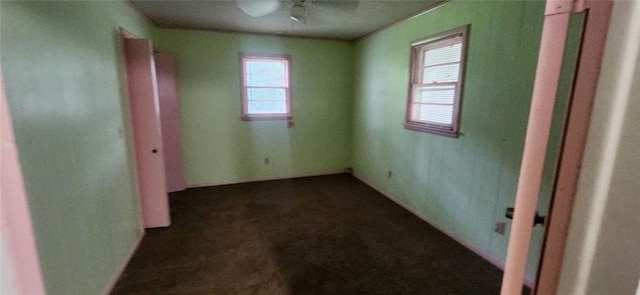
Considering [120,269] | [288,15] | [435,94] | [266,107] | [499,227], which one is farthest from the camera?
[266,107]

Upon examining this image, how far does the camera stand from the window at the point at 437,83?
265 centimetres

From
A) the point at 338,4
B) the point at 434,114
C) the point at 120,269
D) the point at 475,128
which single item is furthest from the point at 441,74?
the point at 120,269

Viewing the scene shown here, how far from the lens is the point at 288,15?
3174mm

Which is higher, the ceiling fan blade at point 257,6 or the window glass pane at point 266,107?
the ceiling fan blade at point 257,6

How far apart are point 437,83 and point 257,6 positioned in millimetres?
1989

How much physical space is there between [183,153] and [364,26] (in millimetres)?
3190

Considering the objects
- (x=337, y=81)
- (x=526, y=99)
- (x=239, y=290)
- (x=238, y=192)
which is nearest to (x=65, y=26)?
(x=239, y=290)

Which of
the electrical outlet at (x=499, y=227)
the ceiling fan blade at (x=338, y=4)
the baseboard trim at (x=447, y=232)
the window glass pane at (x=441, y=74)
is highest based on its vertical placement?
the ceiling fan blade at (x=338, y=4)

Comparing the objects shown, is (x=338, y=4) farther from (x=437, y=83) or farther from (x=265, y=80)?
(x=265, y=80)

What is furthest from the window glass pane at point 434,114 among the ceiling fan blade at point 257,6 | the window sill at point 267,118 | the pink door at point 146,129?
the pink door at point 146,129

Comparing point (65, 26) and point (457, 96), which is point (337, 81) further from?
point (65, 26)

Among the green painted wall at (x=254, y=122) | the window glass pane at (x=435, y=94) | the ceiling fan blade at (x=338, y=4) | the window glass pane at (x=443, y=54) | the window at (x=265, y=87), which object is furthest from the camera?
the window at (x=265, y=87)

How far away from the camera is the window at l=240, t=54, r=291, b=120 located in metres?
4.24

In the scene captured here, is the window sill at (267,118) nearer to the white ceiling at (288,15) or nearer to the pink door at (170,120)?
the pink door at (170,120)
